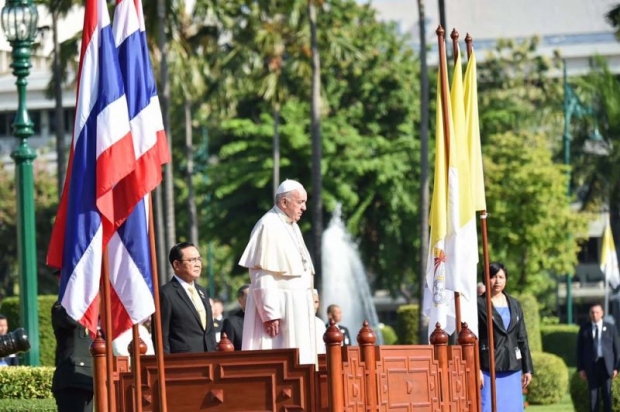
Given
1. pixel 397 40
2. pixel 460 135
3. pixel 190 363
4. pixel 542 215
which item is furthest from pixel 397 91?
pixel 190 363

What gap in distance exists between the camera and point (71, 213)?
33.6 ft

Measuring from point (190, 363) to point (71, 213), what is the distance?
1.32 meters

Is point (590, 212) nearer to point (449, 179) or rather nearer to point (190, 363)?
point (449, 179)

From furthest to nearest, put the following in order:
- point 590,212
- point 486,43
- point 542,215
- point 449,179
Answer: point 486,43 → point 590,212 → point 542,215 → point 449,179

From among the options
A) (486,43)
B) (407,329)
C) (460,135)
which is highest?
(486,43)

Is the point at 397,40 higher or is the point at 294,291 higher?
the point at 397,40

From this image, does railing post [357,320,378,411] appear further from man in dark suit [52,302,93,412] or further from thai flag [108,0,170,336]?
man in dark suit [52,302,93,412]

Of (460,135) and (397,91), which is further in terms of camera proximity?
(397,91)

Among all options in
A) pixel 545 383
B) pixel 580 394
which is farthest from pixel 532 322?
pixel 580 394

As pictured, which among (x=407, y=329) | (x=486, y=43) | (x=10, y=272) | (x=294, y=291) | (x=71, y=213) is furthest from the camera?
(x=486, y=43)

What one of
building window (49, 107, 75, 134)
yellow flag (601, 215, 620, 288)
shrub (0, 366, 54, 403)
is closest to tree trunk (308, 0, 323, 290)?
yellow flag (601, 215, 620, 288)

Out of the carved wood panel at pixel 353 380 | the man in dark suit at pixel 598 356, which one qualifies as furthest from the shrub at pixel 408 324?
the carved wood panel at pixel 353 380

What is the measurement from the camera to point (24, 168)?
1844 centimetres

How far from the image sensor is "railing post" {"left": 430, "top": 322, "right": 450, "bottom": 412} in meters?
11.6
